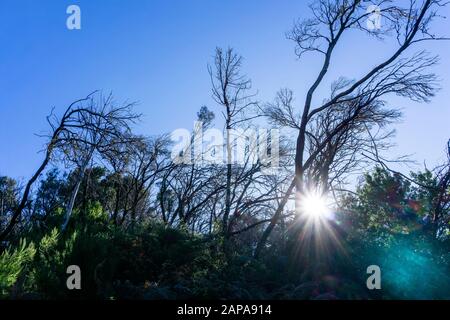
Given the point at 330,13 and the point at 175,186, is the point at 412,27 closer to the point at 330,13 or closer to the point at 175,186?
the point at 330,13

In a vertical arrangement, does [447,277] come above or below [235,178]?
below

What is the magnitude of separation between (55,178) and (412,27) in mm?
29894

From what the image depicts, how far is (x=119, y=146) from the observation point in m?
10.2

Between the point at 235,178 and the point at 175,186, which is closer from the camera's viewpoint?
the point at 235,178

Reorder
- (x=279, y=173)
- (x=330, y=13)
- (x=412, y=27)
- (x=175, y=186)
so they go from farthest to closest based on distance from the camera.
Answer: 1. (x=175, y=186)
2. (x=279, y=173)
3. (x=330, y=13)
4. (x=412, y=27)

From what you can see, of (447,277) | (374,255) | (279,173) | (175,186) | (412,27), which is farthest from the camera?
(175,186)

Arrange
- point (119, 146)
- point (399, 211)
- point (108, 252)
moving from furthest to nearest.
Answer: point (399, 211)
point (119, 146)
point (108, 252)

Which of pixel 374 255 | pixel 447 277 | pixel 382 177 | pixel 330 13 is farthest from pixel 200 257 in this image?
pixel 382 177

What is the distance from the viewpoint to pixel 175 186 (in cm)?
2497

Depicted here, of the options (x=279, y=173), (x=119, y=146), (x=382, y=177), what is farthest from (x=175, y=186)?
(x=119, y=146)
